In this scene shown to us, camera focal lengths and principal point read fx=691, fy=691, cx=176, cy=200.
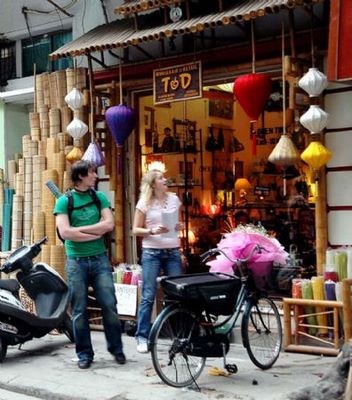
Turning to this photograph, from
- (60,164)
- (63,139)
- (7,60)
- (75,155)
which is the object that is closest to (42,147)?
(63,139)

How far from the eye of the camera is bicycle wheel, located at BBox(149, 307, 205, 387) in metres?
5.81

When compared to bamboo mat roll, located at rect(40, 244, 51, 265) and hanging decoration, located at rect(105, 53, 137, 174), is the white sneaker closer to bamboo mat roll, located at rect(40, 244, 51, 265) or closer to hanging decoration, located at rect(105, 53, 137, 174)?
bamboo mat roll, located at rect(40, 244, 51, 265)

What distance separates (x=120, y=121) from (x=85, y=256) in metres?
2.40

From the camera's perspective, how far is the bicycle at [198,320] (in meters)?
5.81

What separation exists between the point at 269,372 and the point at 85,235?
219 centimetres

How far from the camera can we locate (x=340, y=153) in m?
7.50

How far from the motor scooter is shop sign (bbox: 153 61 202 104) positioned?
2335 millimetres

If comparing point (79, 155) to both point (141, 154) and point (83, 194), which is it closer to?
point (141, 154)

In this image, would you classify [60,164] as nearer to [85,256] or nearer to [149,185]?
[149,185]

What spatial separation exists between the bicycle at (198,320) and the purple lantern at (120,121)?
114 inches

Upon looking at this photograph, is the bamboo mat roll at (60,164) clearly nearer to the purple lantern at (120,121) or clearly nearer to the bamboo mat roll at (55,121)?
the bamboo mat roll at (55,121)

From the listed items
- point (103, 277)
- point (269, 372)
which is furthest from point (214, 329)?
point (103, 277)

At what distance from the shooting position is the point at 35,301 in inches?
303

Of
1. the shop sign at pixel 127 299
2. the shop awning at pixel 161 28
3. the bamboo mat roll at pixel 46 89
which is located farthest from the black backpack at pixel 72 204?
the bamboo mat roll at pixel 46 89
